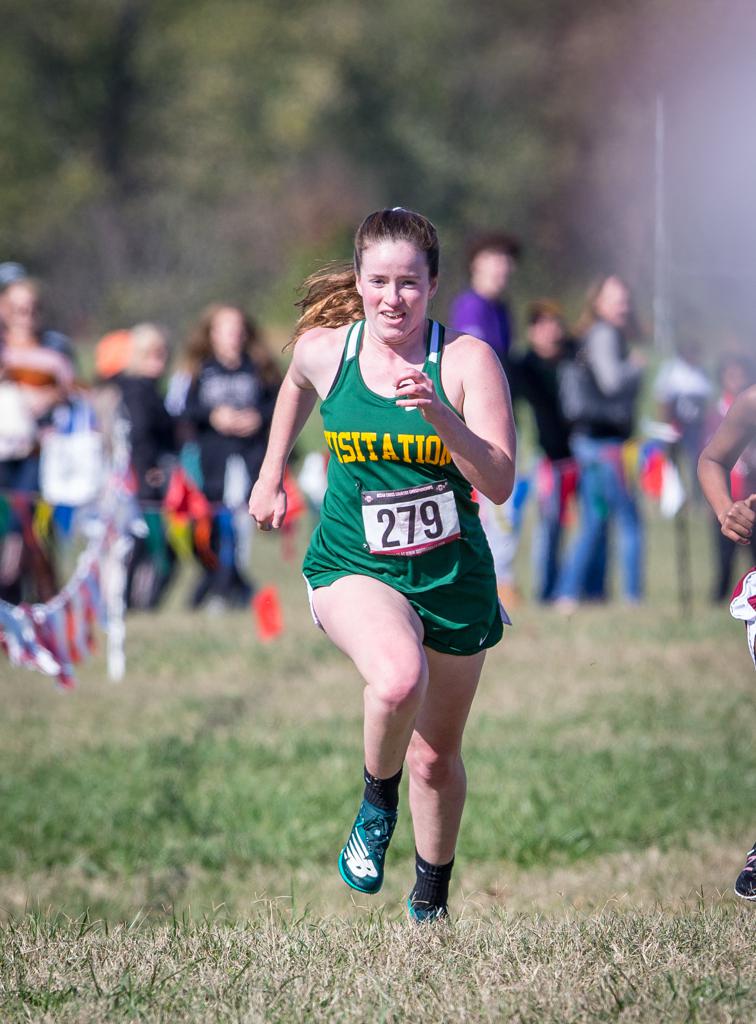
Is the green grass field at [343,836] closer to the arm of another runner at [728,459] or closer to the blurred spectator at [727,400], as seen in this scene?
the arm of another runner at [728,459]

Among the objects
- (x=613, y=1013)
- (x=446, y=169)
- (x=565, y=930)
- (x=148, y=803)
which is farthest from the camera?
(x=446, y=169)

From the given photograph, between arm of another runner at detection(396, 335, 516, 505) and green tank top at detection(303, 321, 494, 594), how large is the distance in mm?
63

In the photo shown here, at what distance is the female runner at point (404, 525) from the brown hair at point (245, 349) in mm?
6771

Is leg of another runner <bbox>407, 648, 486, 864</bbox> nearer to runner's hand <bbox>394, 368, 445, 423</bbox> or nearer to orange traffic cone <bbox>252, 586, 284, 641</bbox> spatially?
runner's hand <bbox>394, 368, 445, 423</bbox>

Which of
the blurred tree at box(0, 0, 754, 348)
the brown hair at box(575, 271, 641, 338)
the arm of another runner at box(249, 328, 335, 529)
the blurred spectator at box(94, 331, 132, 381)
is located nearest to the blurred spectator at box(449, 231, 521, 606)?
the brown hair at box(575, 271, 641, 338)

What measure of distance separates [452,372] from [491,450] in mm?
270

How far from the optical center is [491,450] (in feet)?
12.9

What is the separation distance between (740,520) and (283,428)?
4.43 ft

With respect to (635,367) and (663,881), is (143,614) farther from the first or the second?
(663,881)

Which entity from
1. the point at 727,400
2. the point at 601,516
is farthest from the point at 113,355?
the point at 727,400

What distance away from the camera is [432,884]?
442cm

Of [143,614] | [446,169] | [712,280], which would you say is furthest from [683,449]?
[446,169]

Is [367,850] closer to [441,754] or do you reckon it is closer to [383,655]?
[441,754]

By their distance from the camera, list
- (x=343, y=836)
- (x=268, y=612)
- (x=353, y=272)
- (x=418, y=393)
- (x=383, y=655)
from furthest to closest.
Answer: (x=268, y=612) → (x=343, y=836) → (x=353, y=272) → (x=383, y=655) → (x=418, y=393)
